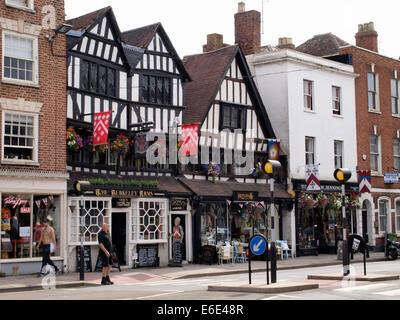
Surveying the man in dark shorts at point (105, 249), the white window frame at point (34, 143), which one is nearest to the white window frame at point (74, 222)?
the white window frame at point (34, 143)

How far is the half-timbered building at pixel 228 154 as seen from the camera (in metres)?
27.2

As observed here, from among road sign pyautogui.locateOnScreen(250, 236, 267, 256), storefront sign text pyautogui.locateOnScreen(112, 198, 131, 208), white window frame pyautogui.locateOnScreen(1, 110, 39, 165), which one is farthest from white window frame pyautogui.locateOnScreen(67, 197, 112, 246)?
road sign pyautogui.locateOnScreen(250, 236, 267, 256)

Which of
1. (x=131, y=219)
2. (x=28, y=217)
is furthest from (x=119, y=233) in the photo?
(x=28, y=217)

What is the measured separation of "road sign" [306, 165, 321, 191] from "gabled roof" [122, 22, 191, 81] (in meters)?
7.90

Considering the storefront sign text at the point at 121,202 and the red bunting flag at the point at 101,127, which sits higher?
the red bunting flag at the point at 101,127

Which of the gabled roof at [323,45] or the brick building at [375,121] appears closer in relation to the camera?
the brick building at [375,121]

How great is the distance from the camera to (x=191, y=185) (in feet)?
87.4

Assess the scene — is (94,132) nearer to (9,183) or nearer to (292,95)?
(9,183)

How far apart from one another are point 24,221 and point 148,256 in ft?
17.4

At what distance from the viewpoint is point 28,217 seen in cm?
2142

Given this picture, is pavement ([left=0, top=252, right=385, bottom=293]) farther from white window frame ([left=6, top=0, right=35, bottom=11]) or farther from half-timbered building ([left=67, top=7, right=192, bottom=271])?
white window frame ([left=6, top=0, right=35, bottom=11])

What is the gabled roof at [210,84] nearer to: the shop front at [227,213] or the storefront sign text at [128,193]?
the shop front at [227,213]

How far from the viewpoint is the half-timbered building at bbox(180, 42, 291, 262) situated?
27.2 m
